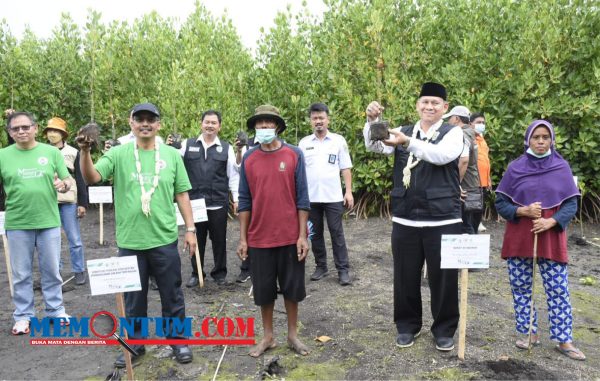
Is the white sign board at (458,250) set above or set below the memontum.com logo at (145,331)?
above

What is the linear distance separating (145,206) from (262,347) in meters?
1.54

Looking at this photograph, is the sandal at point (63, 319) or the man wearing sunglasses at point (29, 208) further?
the sandal at point (63, 319)

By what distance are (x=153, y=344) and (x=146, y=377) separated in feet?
1.07

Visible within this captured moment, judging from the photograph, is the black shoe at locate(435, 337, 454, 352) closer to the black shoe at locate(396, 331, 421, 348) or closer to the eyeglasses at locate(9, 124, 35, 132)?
the black shoe at locate(396, 331, 421, 348)

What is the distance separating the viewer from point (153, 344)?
4070mm

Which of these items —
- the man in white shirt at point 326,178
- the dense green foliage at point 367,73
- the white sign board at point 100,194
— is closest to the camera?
the man in white shirt at point 326,178

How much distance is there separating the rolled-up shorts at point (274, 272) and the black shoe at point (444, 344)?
1.22m

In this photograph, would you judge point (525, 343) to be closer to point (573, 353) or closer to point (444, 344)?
point (573, 353)

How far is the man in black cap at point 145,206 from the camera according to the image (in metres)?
3.77

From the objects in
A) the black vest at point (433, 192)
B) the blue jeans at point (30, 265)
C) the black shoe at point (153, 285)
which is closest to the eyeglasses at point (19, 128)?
the blue jeans at point (30, 265)

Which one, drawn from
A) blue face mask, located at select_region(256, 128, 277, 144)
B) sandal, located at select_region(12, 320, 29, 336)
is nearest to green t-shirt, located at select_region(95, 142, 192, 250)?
blue face mask, located at select_region(256, 128, 277, 144)

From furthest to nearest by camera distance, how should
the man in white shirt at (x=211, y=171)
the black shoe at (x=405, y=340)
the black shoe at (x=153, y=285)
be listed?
the black shoe at (x=153, y=285), the man in white shirt at (x=211, y=171), the black shoe at (x=405, y=340)

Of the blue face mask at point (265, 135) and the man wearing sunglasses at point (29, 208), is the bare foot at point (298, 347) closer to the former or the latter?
the blue face mask at point (265, 135)

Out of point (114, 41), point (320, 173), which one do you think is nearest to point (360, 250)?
point (320, 173)
